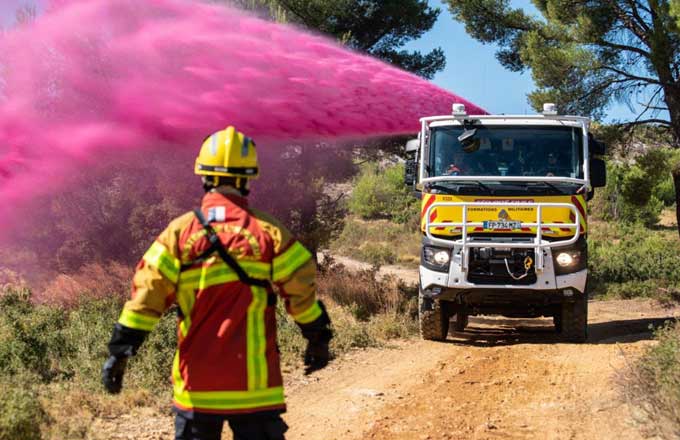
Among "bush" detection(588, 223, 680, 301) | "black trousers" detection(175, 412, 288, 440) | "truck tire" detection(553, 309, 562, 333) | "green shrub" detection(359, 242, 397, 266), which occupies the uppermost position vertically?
"black trousers" detection(175, 412, 288, 440)

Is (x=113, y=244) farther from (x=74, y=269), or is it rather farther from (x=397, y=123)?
(x=397, y=123)

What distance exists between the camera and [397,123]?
13.0 m

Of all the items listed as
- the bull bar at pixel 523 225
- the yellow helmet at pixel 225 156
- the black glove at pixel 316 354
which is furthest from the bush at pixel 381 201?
the yellow helmet at pixel 225 156

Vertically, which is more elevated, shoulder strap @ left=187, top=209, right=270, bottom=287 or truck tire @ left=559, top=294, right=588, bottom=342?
shoulder strap @ left=187, top=209, right=270, bottom=287

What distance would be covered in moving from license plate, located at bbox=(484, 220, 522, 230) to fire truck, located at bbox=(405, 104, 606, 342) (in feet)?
0.04

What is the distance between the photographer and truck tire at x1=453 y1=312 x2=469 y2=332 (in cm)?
1109

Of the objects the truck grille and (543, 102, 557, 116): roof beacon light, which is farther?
(543, 102, 557, 116): roof beacon light

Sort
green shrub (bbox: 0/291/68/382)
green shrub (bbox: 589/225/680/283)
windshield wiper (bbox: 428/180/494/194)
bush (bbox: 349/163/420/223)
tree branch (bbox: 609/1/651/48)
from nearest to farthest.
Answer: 1. green shrub (bbox: 0/291/68/382)
2. windshield wiper (bbox: 428/180/494/194)
3. tree branch (bbox: 609/1/651/48)
4. green shrub (bbox: 589/225/680/283)
5. bush (bbox: 349/163/420/223)

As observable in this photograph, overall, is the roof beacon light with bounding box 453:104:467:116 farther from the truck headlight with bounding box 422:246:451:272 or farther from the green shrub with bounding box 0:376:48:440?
the green shrub with bounding box 0:376:48:440

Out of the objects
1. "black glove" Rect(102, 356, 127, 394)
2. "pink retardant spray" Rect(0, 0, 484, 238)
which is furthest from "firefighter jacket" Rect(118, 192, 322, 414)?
"pink retardant spray" Rect(0, 0, 484, 238)

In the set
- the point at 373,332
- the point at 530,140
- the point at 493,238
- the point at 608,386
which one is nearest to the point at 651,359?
the point at 608,386

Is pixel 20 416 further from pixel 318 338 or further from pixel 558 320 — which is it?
pixel 558 320

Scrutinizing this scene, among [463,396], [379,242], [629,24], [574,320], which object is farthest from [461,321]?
[379,242]

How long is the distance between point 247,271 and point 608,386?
16.3ft
